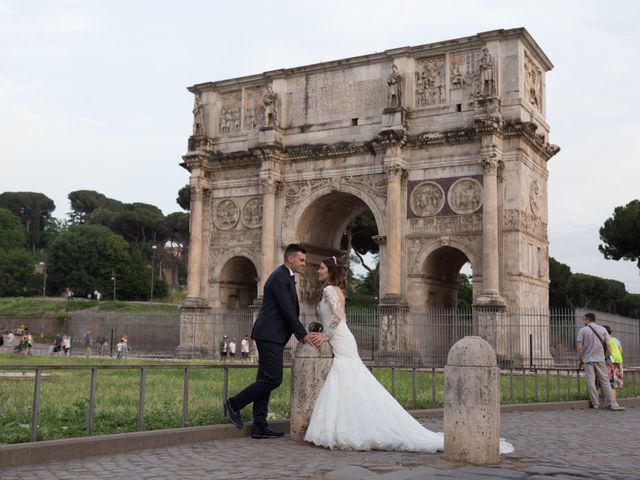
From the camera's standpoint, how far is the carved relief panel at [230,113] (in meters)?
32.2

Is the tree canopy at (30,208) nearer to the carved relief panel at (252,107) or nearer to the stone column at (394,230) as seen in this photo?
the carved relief panel at (252,107)

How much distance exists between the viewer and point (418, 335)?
26.9 metres

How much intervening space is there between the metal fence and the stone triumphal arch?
615 millimetres

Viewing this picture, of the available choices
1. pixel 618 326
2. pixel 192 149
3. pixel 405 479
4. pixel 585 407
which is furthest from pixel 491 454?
pixel 192 149

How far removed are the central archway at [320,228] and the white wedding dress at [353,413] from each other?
2159 centimetres

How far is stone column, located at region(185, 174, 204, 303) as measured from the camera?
31.6 m

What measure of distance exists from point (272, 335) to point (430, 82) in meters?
21.8

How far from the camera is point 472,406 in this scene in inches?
253

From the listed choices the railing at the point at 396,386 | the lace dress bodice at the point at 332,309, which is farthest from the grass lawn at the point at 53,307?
the lace dress bodice at the point at 332,309

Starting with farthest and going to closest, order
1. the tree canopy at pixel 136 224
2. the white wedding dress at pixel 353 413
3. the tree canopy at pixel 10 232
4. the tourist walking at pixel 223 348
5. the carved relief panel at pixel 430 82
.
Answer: the tree canopy at pixel 136 224 < the tree canopy at pixel 10 232 < the tourist walking at pixel 223 348 < the carved relief panel at pixel 430 82 < the white wedding dress at pixel 353 413

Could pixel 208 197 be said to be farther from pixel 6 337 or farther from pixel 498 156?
pixel 6 337

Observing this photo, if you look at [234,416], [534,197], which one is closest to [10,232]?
[534,197]

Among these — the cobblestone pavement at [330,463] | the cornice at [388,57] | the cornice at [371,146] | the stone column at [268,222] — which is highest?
the cornice at [388,57]

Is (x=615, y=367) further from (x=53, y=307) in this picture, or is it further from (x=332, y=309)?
(x=53, y=307)
